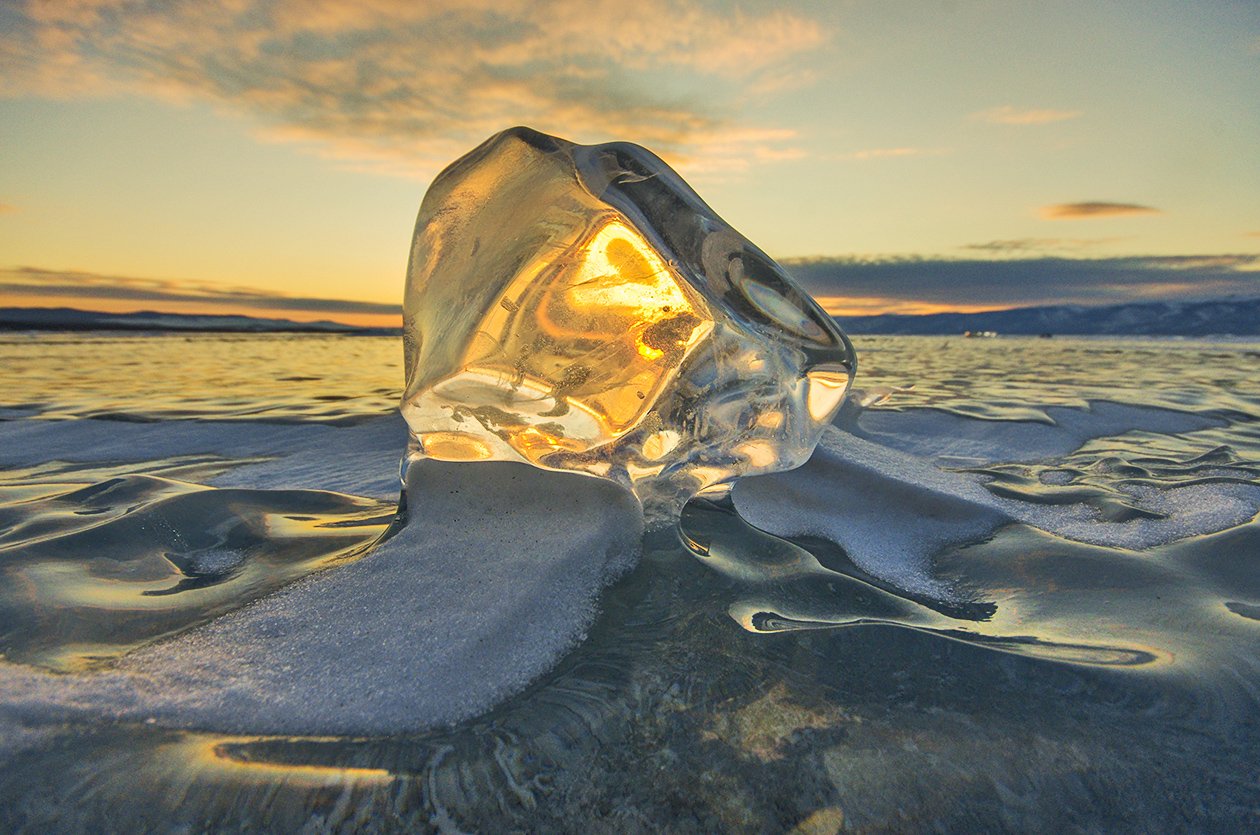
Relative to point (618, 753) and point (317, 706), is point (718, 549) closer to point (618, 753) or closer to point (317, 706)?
point (618, 753)

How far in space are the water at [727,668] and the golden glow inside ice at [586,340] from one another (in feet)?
0.85

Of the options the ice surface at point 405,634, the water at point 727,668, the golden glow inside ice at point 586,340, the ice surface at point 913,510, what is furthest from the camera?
the ice surface at point 913,510

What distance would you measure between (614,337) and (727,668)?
0.76 m

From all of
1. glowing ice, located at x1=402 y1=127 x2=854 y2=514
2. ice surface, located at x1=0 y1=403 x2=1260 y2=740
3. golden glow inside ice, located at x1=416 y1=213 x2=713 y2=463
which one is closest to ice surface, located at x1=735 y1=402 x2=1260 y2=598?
ice surface, located at x1=0 y1=403 x2=1260 y2=740

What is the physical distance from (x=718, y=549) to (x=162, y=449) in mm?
2846

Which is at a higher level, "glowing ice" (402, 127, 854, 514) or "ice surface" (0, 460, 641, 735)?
"glowing ice" (402, 127, 854, 514)

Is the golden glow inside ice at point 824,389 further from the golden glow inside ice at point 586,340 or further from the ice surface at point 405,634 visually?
the ice surface at point 405,634

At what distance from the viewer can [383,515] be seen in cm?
183

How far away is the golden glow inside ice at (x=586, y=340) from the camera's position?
1431 millimetres

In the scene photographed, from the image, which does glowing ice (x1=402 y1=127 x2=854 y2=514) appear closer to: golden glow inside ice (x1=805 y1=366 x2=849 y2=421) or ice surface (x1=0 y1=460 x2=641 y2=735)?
golden glow inside ice (x1=805 y1=366 x2=849 y2=421)

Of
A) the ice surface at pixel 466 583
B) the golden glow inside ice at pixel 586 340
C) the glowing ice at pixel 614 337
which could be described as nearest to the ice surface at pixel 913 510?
the ice surface at pixel 466 583

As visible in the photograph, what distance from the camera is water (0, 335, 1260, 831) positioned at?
756 mm

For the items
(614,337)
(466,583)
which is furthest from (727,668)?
(614,337)

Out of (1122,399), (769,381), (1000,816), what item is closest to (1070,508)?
(769,381)
